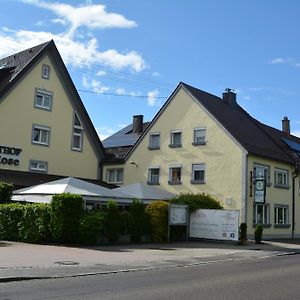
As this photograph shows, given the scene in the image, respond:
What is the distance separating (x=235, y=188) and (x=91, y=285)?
2343 centimetres

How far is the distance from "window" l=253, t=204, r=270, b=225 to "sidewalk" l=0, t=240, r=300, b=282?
341 inches

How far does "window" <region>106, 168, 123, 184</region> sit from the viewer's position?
41.5 meters

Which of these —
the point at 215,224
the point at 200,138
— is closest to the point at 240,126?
the point at 200,138

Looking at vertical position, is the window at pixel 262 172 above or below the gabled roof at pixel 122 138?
below

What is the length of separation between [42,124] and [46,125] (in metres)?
0.36

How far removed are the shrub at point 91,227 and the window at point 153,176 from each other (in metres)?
15.1

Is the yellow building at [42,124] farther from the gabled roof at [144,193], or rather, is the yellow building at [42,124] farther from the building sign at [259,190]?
the building sign at [259,190]

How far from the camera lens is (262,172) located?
33906mm

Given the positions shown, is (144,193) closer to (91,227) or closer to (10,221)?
(91,227)

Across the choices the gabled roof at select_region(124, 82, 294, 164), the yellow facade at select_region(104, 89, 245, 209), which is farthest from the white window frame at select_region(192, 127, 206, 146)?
the gabled roof at select_region(124, 82, 294, 164)

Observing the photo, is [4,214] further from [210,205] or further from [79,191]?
[210,205]

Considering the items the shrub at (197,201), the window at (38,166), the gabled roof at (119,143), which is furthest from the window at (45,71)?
the shrub at (197,201)

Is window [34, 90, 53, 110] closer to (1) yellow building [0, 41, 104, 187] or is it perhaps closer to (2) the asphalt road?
(1) yellow building [0, 41, 104, 187]

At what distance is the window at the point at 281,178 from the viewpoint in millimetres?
37006
